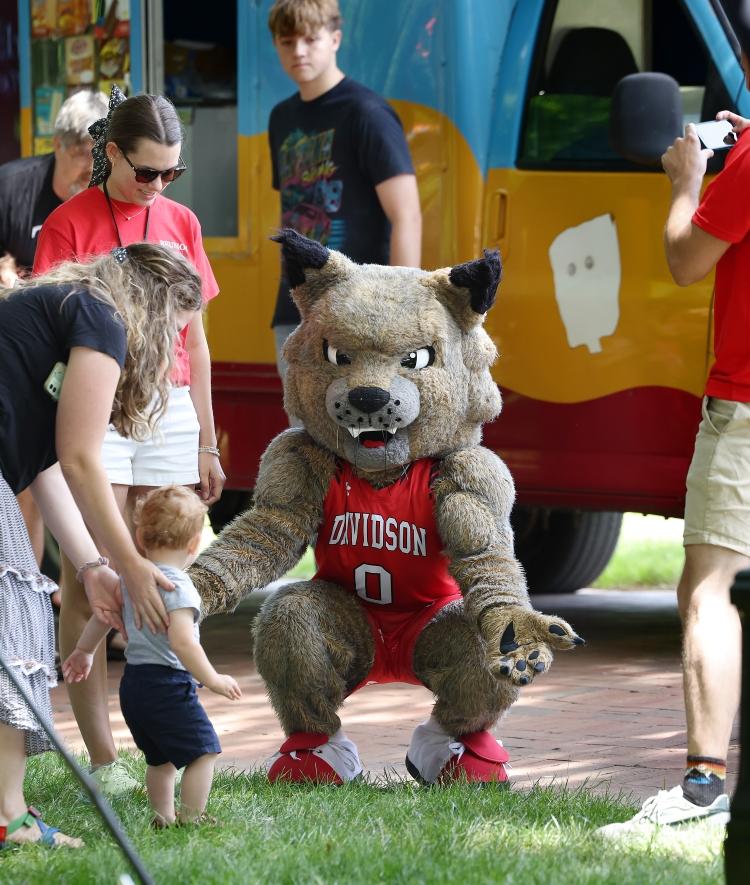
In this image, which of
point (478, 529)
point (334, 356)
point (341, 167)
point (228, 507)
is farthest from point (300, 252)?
point (228, 507)

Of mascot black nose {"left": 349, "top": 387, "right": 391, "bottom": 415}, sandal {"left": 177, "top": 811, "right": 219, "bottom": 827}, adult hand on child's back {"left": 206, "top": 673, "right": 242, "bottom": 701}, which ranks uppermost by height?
mascot black nose {"left": 349, "top": 387, "right": 391, "bottom": 415}

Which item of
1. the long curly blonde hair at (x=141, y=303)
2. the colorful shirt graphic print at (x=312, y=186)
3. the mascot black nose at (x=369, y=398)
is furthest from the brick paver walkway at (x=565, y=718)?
the colorful shirt graphic print at (x=312, y=186)

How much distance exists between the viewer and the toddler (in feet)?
12.5

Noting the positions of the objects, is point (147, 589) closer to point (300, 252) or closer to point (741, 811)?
point (300, 252)

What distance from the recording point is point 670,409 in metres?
6.03

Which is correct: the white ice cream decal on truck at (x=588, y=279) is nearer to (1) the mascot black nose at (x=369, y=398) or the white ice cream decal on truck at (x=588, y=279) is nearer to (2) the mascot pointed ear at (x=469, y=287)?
(2) the mascot pointed ear at (x=469, y=287)

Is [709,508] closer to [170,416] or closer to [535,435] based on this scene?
[170,416]

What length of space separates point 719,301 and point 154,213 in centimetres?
172

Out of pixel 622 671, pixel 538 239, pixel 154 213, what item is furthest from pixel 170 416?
pixel 622 671

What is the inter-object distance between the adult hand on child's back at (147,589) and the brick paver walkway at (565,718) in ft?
4.27

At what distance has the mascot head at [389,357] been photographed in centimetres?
456

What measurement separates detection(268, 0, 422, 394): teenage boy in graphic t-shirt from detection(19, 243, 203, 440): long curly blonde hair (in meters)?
1.59

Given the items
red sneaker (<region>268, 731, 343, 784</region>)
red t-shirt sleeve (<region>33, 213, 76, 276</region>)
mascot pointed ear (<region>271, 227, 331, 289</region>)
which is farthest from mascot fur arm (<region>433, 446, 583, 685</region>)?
red t-shirt sleeve (<region>33, 213, 76, 276</region>)

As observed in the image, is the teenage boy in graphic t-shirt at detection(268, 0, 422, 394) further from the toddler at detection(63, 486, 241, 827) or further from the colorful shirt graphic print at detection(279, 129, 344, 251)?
the toddler at detection(63, 486, 241, 827)
